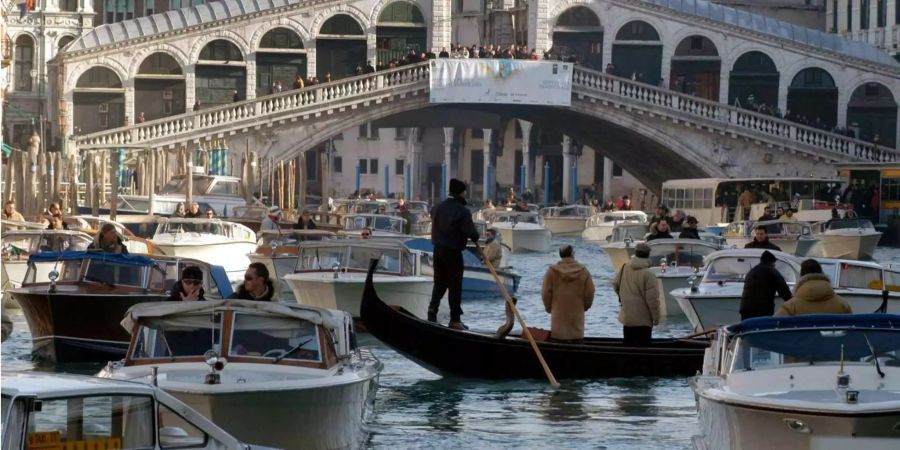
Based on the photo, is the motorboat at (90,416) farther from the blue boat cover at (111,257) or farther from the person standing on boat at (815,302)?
the blue boat cover at (111,257)

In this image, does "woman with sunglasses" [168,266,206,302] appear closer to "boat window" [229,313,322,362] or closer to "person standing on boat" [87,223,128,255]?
"boat window" [229,313,322,362]

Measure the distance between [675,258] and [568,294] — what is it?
29.5ft

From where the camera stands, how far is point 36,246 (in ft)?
77.7

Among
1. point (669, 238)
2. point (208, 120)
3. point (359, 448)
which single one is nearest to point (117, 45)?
point (208, 120)

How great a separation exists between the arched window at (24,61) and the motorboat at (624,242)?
26668 millimetres

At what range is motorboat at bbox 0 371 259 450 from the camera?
312 inches

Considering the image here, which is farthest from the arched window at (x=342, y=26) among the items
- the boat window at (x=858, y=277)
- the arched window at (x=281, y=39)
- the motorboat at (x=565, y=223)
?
the boat window at (x=858, y=277)

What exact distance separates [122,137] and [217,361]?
38.2 metres

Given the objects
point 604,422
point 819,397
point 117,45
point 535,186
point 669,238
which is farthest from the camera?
point 535,186

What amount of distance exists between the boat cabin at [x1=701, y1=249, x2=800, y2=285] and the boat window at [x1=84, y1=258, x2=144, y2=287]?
5.90m

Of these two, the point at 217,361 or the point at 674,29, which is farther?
the point at 674,29

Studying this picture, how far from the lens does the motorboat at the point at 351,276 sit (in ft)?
69.7

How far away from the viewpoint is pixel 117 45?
52.6 metres

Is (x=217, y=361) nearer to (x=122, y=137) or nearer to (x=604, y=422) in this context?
(x=604, y=422)
